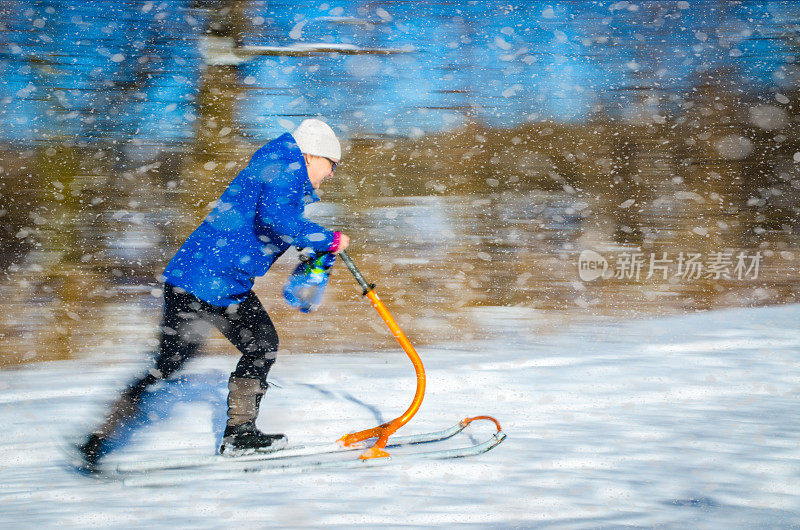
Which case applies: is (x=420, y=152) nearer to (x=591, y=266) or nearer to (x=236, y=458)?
(x=591, y=266)

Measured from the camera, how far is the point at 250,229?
180 centimetres

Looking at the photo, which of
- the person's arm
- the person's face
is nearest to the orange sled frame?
the person's arm

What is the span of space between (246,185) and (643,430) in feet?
6.61

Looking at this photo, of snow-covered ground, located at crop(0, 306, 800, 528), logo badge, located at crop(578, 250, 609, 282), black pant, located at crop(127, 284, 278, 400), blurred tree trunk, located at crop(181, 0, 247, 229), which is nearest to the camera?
snow-covered ground, located at crop(0, 306, 800, 528)

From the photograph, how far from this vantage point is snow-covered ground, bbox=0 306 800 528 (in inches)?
65.1

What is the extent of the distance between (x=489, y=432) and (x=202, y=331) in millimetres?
1331

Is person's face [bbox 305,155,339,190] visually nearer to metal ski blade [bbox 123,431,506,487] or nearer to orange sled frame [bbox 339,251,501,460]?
orange sled frame [bbox 339,251,501,460]

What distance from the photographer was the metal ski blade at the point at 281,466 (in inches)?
71.5

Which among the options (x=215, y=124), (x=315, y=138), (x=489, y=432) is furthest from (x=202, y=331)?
(x=215, y=124)

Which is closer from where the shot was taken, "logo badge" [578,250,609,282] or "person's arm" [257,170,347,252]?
"person's arm" [257,170,347,252]

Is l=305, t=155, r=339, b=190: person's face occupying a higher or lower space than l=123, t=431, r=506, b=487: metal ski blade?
higher

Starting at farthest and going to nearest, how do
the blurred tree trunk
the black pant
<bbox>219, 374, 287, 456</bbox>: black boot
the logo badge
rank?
the logo badge
the blurred tree trunk
<bbox>219, 374, 287, 456</bbox>: black boot
the black pant

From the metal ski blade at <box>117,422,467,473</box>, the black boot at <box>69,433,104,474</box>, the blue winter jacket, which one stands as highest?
the blue winter jacket

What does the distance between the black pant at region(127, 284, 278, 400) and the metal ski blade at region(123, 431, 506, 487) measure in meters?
0.32
